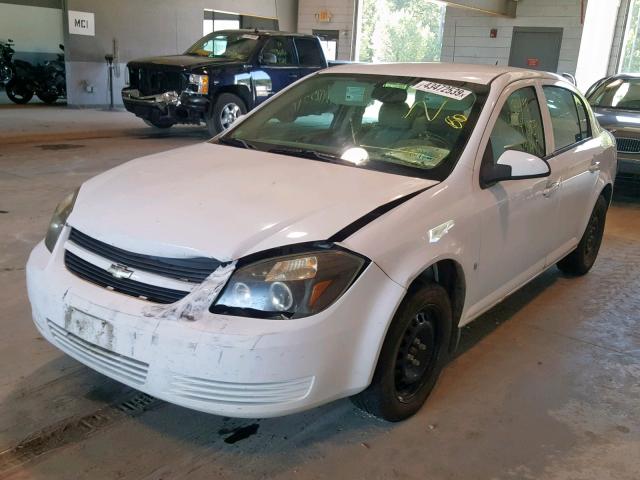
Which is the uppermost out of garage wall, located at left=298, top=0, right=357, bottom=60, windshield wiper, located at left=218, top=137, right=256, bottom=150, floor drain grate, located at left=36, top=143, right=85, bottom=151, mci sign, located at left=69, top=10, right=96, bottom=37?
garage wall, located at left=298, top=0, right=357, bottom=60

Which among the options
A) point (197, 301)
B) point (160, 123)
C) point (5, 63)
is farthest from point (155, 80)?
point (197, 301)

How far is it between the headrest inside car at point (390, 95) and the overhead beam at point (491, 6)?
11.4 metres

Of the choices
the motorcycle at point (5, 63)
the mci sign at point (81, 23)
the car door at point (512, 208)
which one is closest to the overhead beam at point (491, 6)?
the mci sign at point (81, 23)

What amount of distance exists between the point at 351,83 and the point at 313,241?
1.65 meters

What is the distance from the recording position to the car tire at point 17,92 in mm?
14977

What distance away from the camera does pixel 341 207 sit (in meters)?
2.37

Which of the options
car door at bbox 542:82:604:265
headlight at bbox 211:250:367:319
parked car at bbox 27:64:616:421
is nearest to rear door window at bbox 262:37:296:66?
car door at bbox 542:82:604:265

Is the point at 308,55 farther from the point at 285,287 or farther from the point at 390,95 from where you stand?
the point at 285,287

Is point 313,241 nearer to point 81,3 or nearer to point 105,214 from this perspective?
point 105,214

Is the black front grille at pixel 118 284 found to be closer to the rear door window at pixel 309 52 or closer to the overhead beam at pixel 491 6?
the rear door window at pixel 309 52

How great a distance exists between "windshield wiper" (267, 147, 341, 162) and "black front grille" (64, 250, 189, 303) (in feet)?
3.75

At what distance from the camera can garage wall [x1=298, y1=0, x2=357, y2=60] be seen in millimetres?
19031

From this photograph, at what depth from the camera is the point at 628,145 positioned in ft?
24.4

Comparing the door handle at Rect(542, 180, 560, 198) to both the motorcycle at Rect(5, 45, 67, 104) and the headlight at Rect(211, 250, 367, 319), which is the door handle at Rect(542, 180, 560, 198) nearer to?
the headlight at Rect(211, 250, 367, 319)
